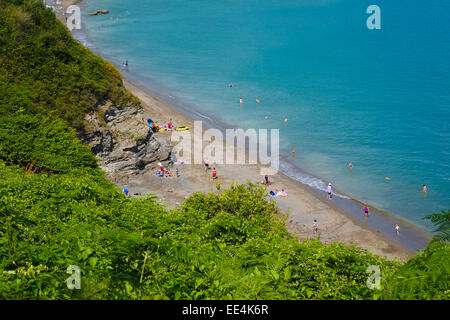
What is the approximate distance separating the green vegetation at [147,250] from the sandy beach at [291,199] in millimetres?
11521

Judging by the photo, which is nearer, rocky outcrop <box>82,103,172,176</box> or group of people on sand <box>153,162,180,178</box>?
rocky outcrop <box>82,103,172,176</box>

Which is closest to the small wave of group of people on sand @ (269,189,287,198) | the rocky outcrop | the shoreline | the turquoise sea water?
the turquoise sea water

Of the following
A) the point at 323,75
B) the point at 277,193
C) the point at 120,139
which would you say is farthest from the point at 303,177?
the point at 323,75

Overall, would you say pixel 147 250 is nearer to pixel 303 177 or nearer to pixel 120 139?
pixel 120 139

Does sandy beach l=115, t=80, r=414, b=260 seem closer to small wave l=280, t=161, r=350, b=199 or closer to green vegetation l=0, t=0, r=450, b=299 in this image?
small wave l=280, t=161, r=350, b=199

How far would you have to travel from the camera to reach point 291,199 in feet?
144

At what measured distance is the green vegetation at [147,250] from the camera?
11.2 metres

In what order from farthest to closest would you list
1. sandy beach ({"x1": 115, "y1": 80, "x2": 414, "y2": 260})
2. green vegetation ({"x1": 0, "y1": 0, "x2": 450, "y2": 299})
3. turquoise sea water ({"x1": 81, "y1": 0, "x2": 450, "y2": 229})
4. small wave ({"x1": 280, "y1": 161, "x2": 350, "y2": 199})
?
1. turquoise sea water ({"x1": 81, "y1": 0, "x2": 450, "y2": 229})
2. small wave ({"x1": 280, "y1": 161, "x2": 350, "y2": 199})
3. sandy beach ({"x1": 115, "y1": 80, "x2": 414, "y2": 260})
4. green vegetation ({"x1": 0, "y1": 0, "x2": 450, "y2": 299})

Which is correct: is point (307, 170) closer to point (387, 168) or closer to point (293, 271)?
point (387, 168)

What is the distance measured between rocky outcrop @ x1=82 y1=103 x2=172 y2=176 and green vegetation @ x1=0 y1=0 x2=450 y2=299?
882 cm

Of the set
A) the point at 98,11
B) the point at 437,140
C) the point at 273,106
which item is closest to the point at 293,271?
the point at 437,140

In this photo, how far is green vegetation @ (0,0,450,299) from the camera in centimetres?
1116

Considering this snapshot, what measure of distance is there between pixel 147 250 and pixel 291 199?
31.3 meters

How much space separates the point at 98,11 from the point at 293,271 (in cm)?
11936
